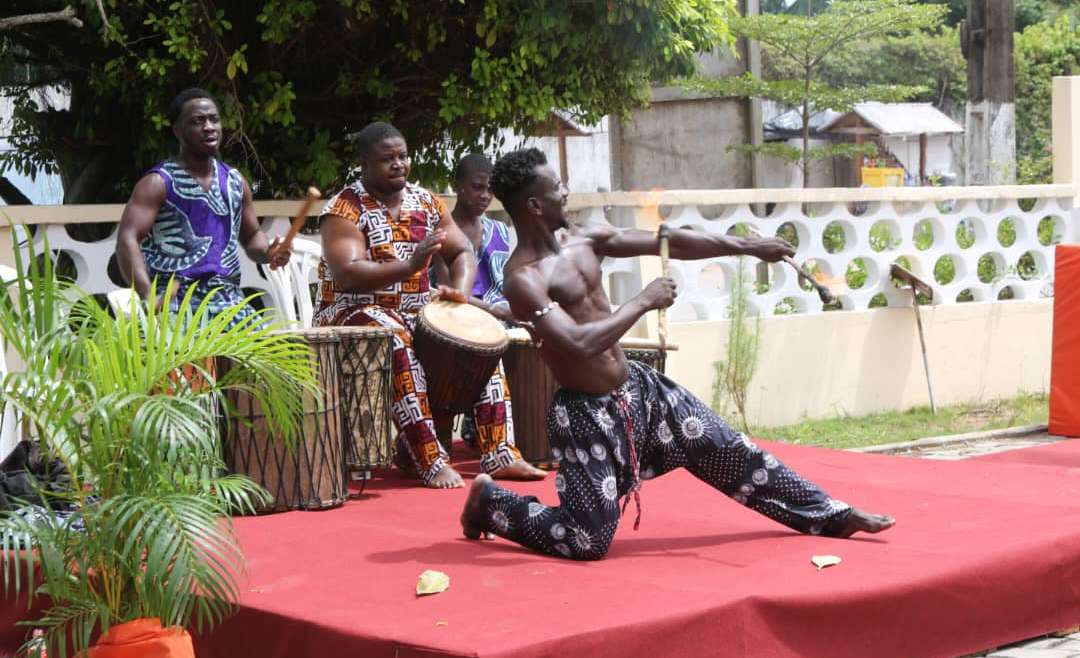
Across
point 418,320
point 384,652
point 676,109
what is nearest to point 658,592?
point 384,652

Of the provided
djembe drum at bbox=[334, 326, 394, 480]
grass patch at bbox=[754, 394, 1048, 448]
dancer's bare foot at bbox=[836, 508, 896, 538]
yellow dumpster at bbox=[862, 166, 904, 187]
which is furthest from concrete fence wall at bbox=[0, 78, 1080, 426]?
yellow dumpster at bbox=[862, 166, 904, 187]

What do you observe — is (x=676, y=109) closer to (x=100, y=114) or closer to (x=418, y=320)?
(x=100, y=114)

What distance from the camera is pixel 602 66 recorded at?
A: 9.23 metres

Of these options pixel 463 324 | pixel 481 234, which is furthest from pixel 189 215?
pixel 481 234

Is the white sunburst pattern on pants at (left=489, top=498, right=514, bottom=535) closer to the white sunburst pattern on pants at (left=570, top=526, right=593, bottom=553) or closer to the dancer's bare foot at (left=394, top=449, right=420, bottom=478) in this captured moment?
the white sunburst pattern on pants at (left=570, top=526, right=593, bottom=553)

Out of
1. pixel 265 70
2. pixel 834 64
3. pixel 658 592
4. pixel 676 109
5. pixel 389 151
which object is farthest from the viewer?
pixel 834 64

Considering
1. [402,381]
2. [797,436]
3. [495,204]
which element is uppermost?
[495,204]

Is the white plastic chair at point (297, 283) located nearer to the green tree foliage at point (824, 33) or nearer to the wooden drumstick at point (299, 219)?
the wooden drumstick at point (299, 219)

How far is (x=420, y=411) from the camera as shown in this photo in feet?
23.5

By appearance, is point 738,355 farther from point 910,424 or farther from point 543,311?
point 543,311

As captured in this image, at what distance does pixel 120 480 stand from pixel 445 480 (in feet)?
9.30

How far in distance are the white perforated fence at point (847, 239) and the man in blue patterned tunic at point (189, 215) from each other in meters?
1.25

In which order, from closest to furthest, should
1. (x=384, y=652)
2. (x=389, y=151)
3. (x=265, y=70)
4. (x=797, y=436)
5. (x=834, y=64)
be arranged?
(x=384, y=652) < (x=389, y=151) < (x=265, y=70) < (x=797, y=436) < (x=834, y=64)

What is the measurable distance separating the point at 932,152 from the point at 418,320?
32.0 meters
